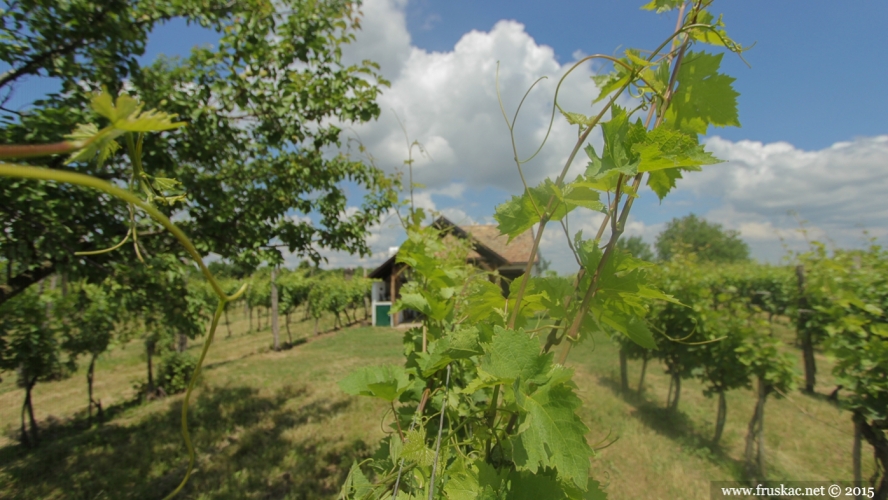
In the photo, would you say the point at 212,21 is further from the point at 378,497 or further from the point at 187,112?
the point at 378,497

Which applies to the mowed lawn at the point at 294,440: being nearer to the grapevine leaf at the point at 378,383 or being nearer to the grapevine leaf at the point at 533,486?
the grapevine leaf at the point at 378,383

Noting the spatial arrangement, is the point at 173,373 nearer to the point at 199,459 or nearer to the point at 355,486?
the point at 199,459

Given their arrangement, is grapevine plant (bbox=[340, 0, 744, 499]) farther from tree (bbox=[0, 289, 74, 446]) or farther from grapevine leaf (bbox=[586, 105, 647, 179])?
tree (bbox=[0, 289, 74, 446])

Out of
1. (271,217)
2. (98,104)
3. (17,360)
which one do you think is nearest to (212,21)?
(271,217)

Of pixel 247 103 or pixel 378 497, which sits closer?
pixel 378 497

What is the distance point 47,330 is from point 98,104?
8.78 m

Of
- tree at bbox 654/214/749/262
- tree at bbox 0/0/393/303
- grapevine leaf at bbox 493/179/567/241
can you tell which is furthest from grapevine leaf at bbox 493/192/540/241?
tree at bbox 654/214/749/262

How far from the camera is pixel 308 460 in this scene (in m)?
5.44

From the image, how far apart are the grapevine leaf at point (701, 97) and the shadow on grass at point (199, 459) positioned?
504 cm

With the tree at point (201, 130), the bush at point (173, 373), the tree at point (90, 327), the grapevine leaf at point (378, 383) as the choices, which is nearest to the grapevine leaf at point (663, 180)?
the grapevine leaf at point (378, 383)

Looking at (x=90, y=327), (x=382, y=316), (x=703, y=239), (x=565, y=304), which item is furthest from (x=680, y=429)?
(x=703, y=239)

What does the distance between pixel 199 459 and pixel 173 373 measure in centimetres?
484

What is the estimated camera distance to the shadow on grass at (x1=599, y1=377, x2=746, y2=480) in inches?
233

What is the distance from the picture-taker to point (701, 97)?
952 millimetres
